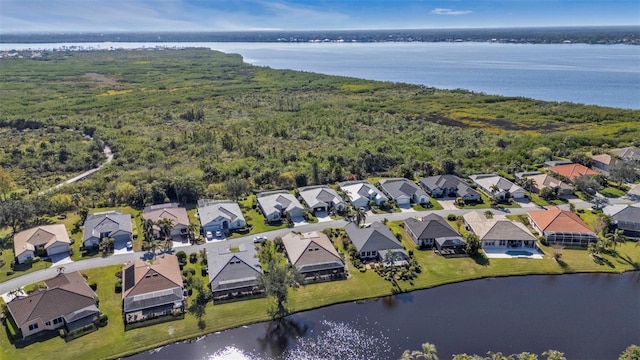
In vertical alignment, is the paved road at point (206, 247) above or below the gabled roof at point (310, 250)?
below

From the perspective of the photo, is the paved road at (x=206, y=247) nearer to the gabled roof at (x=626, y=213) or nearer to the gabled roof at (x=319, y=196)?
the gabled roof at (x=319, y=196)

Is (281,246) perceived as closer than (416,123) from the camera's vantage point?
Yes

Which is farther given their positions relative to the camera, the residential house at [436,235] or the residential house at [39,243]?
the residential house at [436,235]

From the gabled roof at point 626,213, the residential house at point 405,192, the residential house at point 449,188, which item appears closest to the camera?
the gabled roof at point 626,213

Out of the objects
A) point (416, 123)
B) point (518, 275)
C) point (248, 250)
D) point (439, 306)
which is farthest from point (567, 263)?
point (416, 123)

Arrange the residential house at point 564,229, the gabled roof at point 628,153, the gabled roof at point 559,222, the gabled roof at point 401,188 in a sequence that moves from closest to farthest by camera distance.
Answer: the residential house at point 564,229 < the gabled roof at point 559,222 < the gabled roof at point 401,188 < the gabled roof at point 628,153

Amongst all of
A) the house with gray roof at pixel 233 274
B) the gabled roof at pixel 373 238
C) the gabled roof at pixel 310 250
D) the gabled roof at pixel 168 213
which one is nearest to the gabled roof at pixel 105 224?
the gabled roof at pixel 168 213

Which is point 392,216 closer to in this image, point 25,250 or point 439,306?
point 439,306
